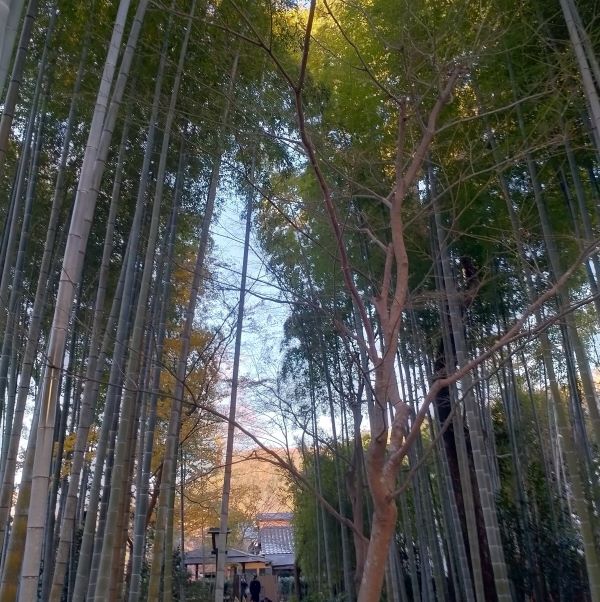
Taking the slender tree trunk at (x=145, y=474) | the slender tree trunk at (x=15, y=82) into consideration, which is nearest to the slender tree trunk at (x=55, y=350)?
the slender tree trunk at (x=15, y=82)

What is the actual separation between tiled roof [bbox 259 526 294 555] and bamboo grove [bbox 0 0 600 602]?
45.6 feet

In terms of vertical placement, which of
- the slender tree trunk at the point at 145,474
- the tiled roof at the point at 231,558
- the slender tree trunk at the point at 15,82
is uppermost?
the slender tree trunk at the point at 15,82

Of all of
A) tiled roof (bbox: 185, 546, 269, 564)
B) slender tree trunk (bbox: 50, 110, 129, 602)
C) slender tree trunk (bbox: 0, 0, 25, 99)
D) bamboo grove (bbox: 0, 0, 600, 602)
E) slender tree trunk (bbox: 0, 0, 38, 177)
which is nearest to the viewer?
slender tree trunk (bbox: 0, 0, 25, 99)

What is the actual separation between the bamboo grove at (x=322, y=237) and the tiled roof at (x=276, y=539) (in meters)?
13.9

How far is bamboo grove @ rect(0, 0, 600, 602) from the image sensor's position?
2420mm

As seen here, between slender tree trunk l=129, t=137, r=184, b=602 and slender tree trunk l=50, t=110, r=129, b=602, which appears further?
slender tree trunk l=129, t=137, r=184, b=602

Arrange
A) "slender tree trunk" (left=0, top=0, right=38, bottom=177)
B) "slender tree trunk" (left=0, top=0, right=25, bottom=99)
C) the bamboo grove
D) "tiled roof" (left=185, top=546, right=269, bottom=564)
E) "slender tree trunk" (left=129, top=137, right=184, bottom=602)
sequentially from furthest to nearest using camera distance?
"tiled roof" (left=185, top=546, right=269, bottom=564) < "slender tree trunk" (left=129, top=137, right=184, bottom=602) < "slender tree trunk" (left=0, top=0, right=38, bottom=177) < the bamboo grove < "slender tree trunk" (left=0, top=0, right=25, bottom=99)

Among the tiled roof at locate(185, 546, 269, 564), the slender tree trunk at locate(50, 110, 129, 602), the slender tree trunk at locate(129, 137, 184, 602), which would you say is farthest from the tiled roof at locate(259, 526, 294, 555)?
the slender tree trunk at locate(50, 110, 129, 602)

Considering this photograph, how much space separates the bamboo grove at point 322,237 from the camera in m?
2.42

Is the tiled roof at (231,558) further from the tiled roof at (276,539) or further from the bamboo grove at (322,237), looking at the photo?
the tiled roof at (276,539)

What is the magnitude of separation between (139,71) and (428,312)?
342 centimetres

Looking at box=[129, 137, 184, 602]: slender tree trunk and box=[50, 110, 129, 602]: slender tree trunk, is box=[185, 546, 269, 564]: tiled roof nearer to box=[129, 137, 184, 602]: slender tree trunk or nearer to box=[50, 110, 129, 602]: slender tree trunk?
box=[129, 137, 184, 602]: slender tree trunk

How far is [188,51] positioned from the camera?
4.34 m

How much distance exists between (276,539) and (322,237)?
744 inches
